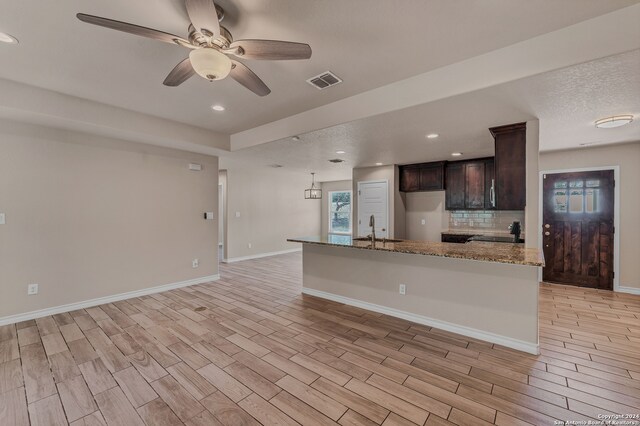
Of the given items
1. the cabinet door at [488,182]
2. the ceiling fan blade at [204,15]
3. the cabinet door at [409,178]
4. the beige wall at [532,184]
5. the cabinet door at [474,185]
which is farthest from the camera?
the cabinet door at [409,178]

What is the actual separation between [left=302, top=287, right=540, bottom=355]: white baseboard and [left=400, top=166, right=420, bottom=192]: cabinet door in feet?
10.8

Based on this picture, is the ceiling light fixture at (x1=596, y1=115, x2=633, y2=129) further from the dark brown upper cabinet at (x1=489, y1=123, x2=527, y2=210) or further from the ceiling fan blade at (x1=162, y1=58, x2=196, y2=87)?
the ceiling fan blade at (x1=162, y1=58, x2=196, y2=87)

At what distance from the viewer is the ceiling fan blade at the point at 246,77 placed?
2.02 meters

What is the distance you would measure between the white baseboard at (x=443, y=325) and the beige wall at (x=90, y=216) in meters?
2.76

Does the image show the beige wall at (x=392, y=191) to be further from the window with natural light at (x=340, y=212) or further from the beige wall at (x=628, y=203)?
the beige wall at (x=628, y=203)

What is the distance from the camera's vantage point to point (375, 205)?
6.29 m

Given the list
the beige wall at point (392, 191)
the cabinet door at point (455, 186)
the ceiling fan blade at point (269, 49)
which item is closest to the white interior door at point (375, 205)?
the beige wall at point (392, 191)

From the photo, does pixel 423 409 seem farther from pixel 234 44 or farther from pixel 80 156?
pixel 80 156

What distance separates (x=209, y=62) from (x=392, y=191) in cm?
492

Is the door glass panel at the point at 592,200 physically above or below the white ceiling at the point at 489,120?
below

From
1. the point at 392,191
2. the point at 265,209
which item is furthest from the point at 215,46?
the point at 265,209

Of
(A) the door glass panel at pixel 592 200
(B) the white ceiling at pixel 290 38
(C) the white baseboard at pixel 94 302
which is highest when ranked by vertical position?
(B) the white ceiling at pixel 290 38

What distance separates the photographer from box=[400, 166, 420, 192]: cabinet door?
6.00m

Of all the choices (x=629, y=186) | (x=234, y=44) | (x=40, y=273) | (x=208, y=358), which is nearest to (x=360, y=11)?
(x=234, y=44)
